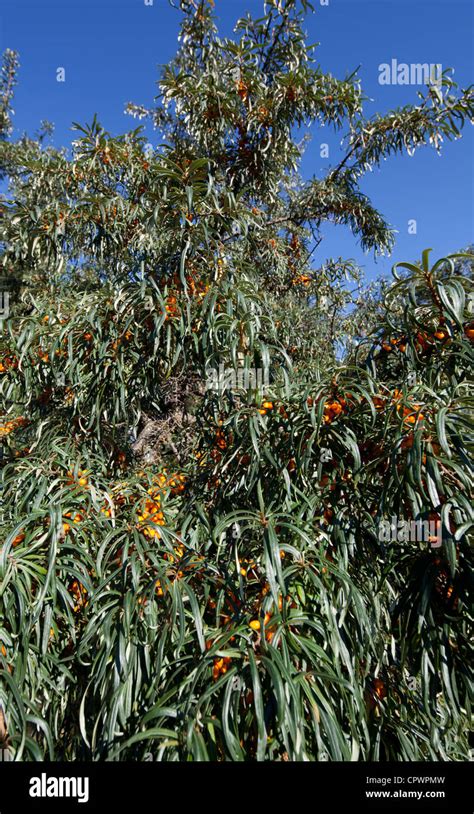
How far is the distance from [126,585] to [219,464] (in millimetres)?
447

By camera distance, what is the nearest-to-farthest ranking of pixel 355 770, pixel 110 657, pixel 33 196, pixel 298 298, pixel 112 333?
1. pixel 355 770
2. pixel 110 657
3. pixel 112 333
4. pixel 33 196
5. pixel 298 298

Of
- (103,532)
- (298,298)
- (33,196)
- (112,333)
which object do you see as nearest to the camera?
(103,532)

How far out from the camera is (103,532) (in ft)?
4.33

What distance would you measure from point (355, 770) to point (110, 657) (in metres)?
0.59

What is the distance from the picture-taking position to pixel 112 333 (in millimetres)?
1606

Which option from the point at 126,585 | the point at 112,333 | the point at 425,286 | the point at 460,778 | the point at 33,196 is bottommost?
the point at 460,778

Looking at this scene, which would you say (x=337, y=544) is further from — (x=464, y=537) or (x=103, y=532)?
(x=103, y=532)

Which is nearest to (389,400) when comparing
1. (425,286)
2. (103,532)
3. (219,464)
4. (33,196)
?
(425,286)

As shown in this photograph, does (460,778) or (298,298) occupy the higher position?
(298,298)

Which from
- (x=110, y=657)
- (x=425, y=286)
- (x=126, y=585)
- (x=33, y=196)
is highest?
(x=33, y=196)

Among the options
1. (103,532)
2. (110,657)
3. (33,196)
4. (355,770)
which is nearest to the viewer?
(355,770)

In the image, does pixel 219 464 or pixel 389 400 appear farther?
pixel 219 464

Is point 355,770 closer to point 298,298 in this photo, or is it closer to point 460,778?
point 460,778

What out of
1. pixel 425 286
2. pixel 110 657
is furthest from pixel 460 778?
pixel 425 286
